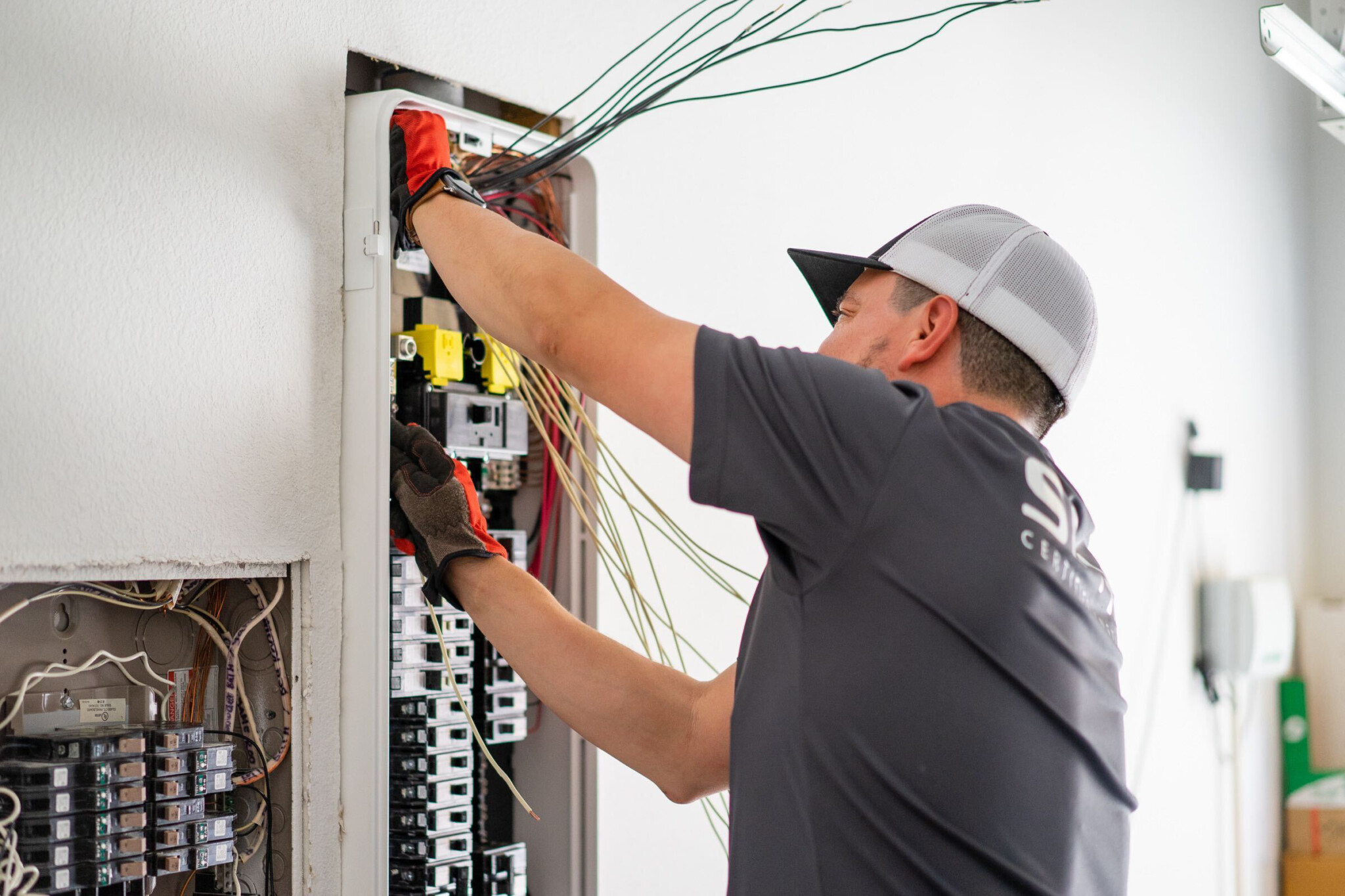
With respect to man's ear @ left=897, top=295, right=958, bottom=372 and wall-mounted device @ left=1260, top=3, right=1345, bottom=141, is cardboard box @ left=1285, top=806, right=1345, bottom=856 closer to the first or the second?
wall-mounted device @ left=1260, top=3, right=1345, bottom=141

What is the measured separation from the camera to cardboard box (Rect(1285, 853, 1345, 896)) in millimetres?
3984

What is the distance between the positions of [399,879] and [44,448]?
66 cm

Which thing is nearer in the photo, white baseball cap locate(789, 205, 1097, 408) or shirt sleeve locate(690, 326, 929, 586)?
shirt sleeve locate(690, 326, 929, 586)

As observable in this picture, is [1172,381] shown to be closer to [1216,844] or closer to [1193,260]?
→ [1193,260]

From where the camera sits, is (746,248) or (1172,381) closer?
(746,248)

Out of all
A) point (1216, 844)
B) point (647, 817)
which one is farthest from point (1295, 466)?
point (647, 817)

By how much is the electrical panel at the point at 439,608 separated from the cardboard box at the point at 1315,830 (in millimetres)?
3488

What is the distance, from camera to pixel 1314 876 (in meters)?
4.04

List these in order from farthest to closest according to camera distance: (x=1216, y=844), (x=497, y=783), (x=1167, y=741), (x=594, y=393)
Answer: (x=1216, y=844)
(x=1167, y=741)
(x=497, y=783)
(x=594, y=393)

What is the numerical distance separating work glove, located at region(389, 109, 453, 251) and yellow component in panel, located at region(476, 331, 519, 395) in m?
0.20

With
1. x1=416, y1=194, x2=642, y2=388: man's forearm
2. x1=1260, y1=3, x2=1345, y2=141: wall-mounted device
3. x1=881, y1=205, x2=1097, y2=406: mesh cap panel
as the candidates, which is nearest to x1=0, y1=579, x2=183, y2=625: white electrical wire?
x1=416, y1=194, x2=642, y2=388: man's forearm

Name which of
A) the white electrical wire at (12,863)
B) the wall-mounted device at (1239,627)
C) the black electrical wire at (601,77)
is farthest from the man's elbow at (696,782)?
the wall-mounted device at (1239,627)

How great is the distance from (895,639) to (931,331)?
0.36 m

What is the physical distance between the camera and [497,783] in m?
1.64
